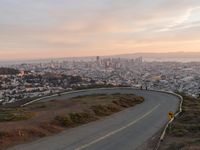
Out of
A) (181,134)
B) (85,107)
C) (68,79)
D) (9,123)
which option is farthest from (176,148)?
(68,79)

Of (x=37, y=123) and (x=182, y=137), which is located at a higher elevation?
(x=37, y=123)

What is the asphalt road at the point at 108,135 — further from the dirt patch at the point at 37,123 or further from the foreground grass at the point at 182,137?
the foreground grass at the point at 182,137

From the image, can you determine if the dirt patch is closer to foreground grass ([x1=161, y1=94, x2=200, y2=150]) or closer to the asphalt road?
the asphalt road

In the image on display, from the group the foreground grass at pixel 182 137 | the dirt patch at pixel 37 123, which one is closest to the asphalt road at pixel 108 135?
the dirt patch at pixel 37 123

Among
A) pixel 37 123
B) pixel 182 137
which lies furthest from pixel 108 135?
pixel 37 123

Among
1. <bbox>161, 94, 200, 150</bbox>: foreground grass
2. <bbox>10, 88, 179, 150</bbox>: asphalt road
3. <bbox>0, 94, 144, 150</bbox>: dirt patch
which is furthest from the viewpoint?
<bbox>0, 94, 144, 150</bbox>: dirt patch

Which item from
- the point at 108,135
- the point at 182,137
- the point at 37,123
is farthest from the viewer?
the point at 37,123

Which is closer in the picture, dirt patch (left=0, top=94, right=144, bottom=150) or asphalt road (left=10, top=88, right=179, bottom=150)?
asphalt road (left=10, top=88, right=179, bottom=150)

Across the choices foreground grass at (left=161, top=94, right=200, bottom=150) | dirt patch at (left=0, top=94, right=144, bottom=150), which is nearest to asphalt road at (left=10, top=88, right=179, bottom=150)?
dirt patch at (left=0, top=94, right=144, bottom=150)

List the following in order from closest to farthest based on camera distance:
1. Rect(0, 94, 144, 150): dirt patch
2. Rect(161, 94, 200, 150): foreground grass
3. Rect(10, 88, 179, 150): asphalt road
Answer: Rect(161, 94, 200, 150): foreground grass → Rect(10, 88, 179, 150): asphalt road → Rect(0, 94, 144, 150): dirt patch

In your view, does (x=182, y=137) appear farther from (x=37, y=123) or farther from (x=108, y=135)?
(x=37, y=123)

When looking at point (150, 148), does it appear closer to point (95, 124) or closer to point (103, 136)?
point (103, 136)
